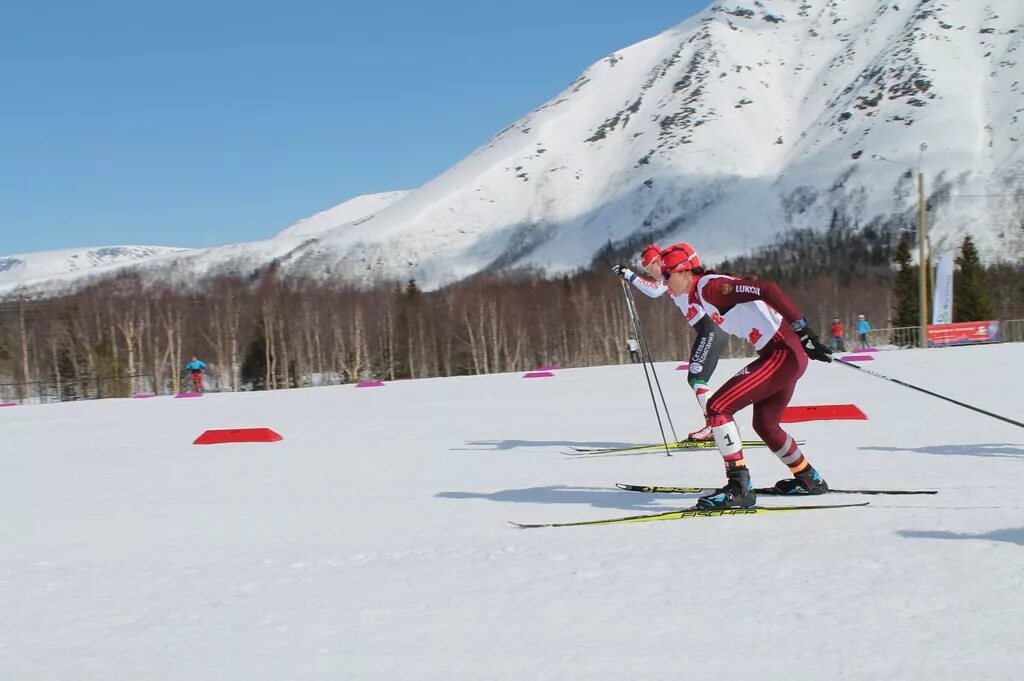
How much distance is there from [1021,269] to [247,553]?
98.1 metres

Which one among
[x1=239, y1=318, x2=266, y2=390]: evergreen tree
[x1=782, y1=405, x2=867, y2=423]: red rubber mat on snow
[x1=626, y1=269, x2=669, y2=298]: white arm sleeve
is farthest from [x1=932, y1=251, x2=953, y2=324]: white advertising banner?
[x1=239, y1=318, x2=266, y2=390]: evergreen tree

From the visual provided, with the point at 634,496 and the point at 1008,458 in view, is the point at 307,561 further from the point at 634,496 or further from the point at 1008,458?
the point at 1008,458

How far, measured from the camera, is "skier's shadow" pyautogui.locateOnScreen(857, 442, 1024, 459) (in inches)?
291

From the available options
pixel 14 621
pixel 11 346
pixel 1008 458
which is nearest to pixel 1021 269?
pixel 11 346

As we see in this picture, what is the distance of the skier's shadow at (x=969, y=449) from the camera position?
24.2 ft

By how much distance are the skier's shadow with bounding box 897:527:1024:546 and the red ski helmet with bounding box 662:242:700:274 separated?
2.50 meters

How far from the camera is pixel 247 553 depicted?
5.39 m

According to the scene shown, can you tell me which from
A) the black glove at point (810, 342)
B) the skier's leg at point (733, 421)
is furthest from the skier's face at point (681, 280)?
the black glove at point (810, 342)

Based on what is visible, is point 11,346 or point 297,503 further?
point 11,346

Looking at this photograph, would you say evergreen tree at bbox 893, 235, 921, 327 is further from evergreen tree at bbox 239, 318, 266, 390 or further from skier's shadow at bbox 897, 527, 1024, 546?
skier's shadow at bbox 897, 527, 1024, 546

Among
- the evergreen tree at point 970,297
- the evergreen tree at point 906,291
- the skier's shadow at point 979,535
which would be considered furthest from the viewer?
the evergreen tree at point 906,291

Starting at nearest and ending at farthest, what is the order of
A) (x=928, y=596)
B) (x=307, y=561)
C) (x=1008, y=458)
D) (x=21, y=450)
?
(x=928, y=596)
(x=307, y=561)
(x=1008, y=458)
(x=21, y=450)

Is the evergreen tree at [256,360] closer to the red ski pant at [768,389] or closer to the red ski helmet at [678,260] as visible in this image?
the red ski helmet at [678,260]

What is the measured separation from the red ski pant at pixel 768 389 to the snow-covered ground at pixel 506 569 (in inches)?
29.8
